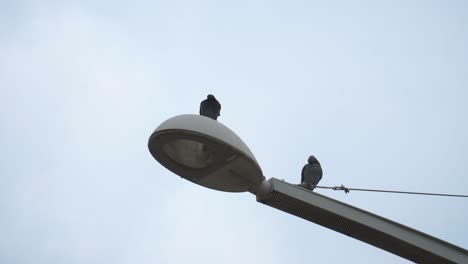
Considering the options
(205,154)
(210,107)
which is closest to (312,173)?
Answer: (210,107)

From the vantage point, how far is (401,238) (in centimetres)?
417

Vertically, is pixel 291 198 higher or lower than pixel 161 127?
lower

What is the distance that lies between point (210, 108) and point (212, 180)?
2.51ft

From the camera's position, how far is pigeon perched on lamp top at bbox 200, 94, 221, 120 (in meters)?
4.62

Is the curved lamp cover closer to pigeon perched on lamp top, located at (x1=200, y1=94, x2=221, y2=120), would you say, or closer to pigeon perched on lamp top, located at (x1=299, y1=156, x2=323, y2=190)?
pigeon perched on lamp top, located at (x1=200, y1=94, x2=221, y2=120)

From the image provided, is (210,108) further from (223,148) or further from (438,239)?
(438,239)

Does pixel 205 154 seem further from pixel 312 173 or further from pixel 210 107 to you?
pixel 312 173

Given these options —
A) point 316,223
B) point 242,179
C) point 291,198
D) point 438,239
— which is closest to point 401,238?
point 438,239

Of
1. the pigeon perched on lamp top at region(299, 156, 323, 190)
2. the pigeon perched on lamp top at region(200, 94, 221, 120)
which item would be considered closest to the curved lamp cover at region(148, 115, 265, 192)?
the pigeon perched on lamp top at region(200, 94, 221, 120)

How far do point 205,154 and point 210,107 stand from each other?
27.9 inches

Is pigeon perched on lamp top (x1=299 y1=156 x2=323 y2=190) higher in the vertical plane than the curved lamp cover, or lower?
higher

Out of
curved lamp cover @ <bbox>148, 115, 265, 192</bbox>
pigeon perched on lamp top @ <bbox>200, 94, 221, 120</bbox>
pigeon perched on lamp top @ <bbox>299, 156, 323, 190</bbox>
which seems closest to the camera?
curved lamp cover @ <bbox>148, 115, 265, 192</bbox>

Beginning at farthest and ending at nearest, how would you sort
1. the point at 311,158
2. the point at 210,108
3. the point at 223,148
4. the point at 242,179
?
the point at 311,158 < the point at 210,108 < the point at 242,179 < the point at 223,148

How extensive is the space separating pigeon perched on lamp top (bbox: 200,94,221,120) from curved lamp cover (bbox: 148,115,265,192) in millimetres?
535
